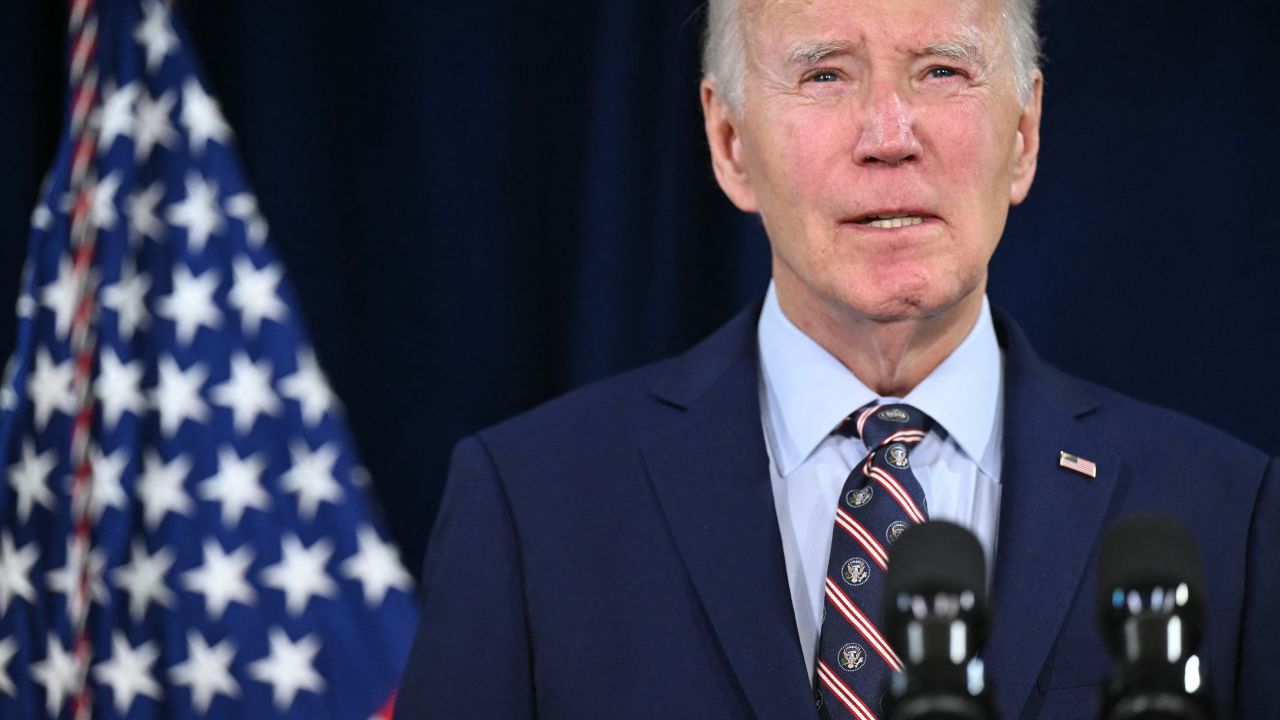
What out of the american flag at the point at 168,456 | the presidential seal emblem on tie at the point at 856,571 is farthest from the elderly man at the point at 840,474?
the american flag at the point at 168,456

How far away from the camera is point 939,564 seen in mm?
910

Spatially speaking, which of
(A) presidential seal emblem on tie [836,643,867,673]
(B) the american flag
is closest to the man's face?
(A) presidential seal emblem on tie [836,643,867,673]

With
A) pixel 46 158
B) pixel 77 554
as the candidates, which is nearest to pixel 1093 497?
pixel 77 554

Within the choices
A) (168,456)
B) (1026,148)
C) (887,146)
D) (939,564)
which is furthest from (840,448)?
(168,456)

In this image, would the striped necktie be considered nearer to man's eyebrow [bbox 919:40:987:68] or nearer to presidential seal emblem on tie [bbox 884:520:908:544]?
presidential seal emblem on tie [bbox 884:520:908:544]

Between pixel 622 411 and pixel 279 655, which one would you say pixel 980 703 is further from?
pixel 279 655

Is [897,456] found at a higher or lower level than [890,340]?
lower

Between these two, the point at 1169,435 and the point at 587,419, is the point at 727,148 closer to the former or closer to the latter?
the point at 587,419

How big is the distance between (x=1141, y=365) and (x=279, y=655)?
1.65 metres

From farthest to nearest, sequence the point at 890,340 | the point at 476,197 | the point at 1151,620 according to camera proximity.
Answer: the point at 476,197
the point at 890,340
the point at 1151,620

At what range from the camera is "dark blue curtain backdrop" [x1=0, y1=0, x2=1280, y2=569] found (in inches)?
105

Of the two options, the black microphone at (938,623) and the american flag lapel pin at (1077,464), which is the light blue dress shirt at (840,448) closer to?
the american flag lapel pin at (1077,464)

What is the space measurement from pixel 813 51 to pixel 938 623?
106 centimetres

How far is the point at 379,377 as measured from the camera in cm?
274
